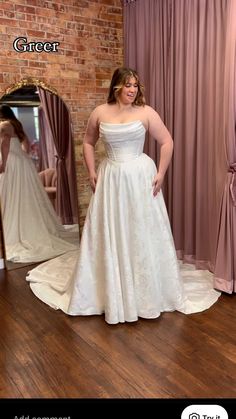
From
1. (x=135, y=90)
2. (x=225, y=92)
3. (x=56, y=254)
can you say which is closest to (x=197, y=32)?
(x=225, y=92)

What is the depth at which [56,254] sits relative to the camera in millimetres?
3564

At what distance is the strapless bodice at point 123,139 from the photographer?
7.64 ft

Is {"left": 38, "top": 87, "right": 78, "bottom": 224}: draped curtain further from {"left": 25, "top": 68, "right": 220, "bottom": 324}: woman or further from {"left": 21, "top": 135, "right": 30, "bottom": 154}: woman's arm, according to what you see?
{"left": 25, "top": 68, "right": 220, "bottom": 324}: woman

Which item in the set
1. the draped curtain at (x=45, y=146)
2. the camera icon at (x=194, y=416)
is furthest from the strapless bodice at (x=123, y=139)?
the camera icon at (x=194, y=416)

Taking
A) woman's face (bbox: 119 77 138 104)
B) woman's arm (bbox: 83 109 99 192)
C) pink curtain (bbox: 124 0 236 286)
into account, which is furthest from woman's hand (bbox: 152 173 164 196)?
pink curtain (bbox: 124 0 236 286)

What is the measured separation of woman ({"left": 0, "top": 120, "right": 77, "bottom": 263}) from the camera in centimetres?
321

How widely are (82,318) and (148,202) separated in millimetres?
884

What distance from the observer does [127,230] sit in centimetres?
240

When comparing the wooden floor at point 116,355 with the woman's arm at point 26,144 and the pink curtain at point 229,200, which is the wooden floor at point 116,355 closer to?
the pink curtain at point 229,200

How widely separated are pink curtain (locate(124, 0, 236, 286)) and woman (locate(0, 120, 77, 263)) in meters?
1.09

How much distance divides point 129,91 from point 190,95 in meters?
0.81

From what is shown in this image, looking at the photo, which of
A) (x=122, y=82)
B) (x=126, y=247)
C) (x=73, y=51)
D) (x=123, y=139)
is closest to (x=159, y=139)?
(x=123, y=139)

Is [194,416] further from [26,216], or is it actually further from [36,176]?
[36,176]

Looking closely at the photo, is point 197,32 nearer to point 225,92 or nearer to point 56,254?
point 225,92
